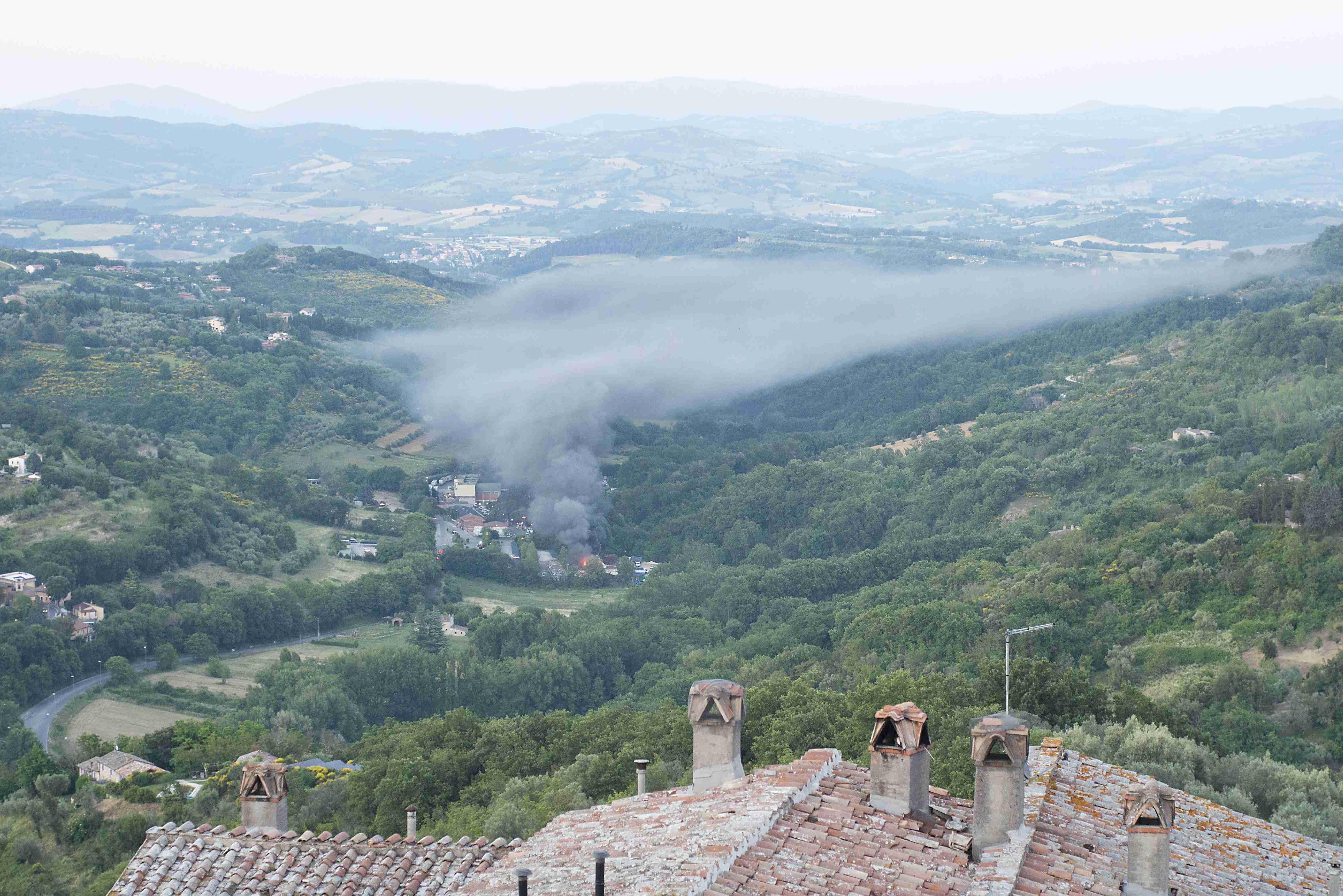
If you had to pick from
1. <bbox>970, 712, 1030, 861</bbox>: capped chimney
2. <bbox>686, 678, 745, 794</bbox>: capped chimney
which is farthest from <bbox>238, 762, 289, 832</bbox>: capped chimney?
<bbox>970, 712, 1030, 861</bbox>: capped chimney

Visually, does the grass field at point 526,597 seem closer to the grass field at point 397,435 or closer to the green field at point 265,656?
the green field at point 265,656

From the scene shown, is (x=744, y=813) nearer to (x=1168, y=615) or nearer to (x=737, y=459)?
(x=1168, y=615)

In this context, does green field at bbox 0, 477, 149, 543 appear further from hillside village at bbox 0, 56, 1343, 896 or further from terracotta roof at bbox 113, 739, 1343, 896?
terracotta roof at bbox 113, 739, 1343, 896

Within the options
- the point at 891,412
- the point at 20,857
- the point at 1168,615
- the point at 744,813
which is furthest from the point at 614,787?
the point at 891,412

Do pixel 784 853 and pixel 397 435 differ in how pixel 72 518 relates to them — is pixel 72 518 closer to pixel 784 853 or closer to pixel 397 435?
pixel 397 435

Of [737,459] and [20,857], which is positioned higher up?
[20,857]
